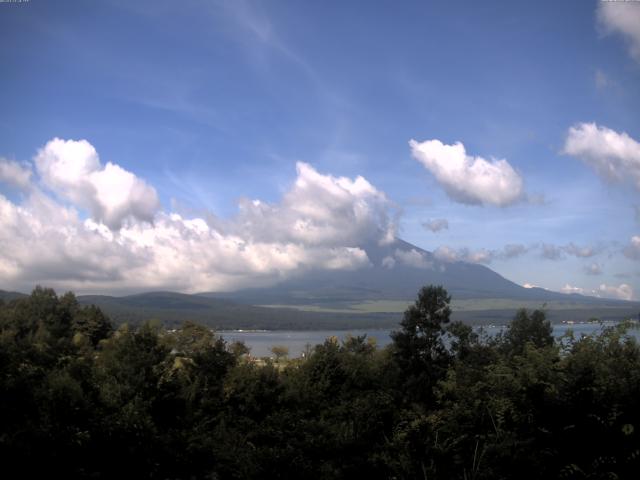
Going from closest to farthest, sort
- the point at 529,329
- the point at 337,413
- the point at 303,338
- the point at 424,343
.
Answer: the point at 337,413
the point at 424,343
the point at 529,329
the point at 303,338

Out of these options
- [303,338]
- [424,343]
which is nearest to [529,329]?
[424,343]

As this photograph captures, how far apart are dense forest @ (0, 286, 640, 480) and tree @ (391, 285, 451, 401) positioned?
0.17ft

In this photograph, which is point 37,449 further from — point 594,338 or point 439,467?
point 594,338

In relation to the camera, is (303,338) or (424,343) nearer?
(424,343)

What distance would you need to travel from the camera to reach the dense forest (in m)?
8.88

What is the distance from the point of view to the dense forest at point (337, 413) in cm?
888

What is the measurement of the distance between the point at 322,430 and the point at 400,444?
1836 mm

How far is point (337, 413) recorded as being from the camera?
13992 millimetres

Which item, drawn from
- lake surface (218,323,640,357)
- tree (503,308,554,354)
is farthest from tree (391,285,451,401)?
tree (503,308,554,354)

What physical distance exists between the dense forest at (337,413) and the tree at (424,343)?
0.05 metres

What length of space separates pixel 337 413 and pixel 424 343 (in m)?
7.14

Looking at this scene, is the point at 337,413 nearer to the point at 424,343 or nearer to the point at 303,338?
the point at 424,343

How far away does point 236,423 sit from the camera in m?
15.6

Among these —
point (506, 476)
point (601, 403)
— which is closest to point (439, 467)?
point (506, 476)
